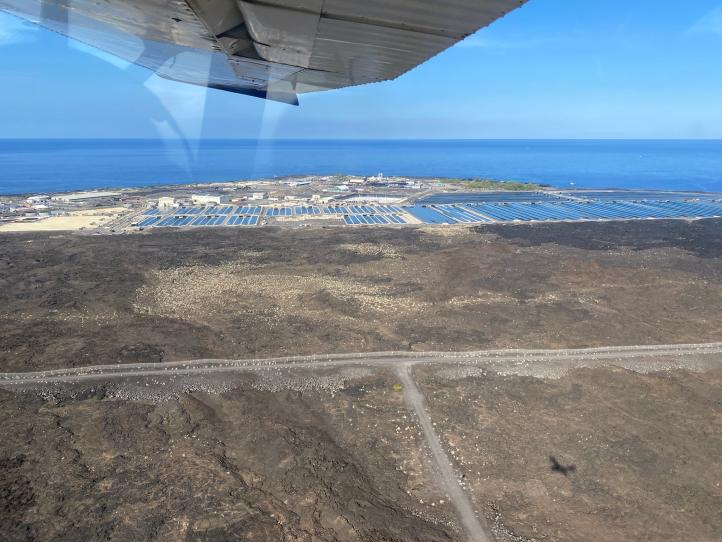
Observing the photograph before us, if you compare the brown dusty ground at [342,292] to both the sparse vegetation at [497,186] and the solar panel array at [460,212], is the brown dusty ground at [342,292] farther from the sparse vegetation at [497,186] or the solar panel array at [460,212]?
the sparse vegetation at [497,186]

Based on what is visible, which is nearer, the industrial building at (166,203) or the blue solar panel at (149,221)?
the blue solar panel at (149,221)

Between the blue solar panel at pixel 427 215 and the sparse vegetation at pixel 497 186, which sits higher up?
the sparse vegetation at pixel 497 186

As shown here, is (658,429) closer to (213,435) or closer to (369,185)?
(213,435)

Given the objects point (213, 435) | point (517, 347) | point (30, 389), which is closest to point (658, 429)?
point (517, 347)

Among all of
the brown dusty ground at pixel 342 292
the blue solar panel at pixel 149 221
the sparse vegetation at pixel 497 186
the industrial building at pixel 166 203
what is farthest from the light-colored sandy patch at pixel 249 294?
the sparse vegetation at pixel 497 186

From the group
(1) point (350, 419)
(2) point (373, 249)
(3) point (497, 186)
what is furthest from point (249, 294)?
(3) point (497, 186)

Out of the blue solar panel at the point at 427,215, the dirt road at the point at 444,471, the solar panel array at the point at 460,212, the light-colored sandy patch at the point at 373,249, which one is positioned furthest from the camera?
the solar panel array at the point at 460,212
